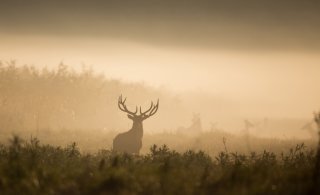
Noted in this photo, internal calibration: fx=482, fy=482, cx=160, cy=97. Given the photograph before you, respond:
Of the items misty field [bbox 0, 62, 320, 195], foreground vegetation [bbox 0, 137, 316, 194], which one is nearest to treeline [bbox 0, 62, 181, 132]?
misty field [bbox 0, 62, 320, 195]

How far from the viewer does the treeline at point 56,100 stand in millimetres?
60094

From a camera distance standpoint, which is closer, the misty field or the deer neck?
the misty field

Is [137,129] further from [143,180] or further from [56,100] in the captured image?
[56,100]

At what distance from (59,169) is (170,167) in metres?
2.16

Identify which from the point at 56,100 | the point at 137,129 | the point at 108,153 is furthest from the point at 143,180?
the point at 56,100

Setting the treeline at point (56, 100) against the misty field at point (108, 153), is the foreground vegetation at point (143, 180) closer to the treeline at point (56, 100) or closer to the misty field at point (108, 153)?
the misty field at point (108, 153)

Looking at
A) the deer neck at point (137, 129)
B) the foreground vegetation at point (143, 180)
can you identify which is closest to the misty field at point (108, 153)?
the foreground vegetation at point (143, 180)

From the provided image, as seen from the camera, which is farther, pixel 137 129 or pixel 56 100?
pixel 56 100

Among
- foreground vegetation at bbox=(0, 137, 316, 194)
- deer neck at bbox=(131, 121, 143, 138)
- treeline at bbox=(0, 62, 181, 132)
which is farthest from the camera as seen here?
treeline at bbox=(0, 62, 181, 132)

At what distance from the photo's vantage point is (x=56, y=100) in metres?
63.5

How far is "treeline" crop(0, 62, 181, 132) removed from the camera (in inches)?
2366

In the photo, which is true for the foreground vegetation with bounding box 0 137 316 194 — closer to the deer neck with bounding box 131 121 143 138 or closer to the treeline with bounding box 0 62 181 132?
the deer neck with bounding box 131 121 143 138

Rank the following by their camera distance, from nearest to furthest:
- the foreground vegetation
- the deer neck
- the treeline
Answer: the foreground vegetation → the deer neck → the treeline

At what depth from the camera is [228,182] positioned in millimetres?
8805
